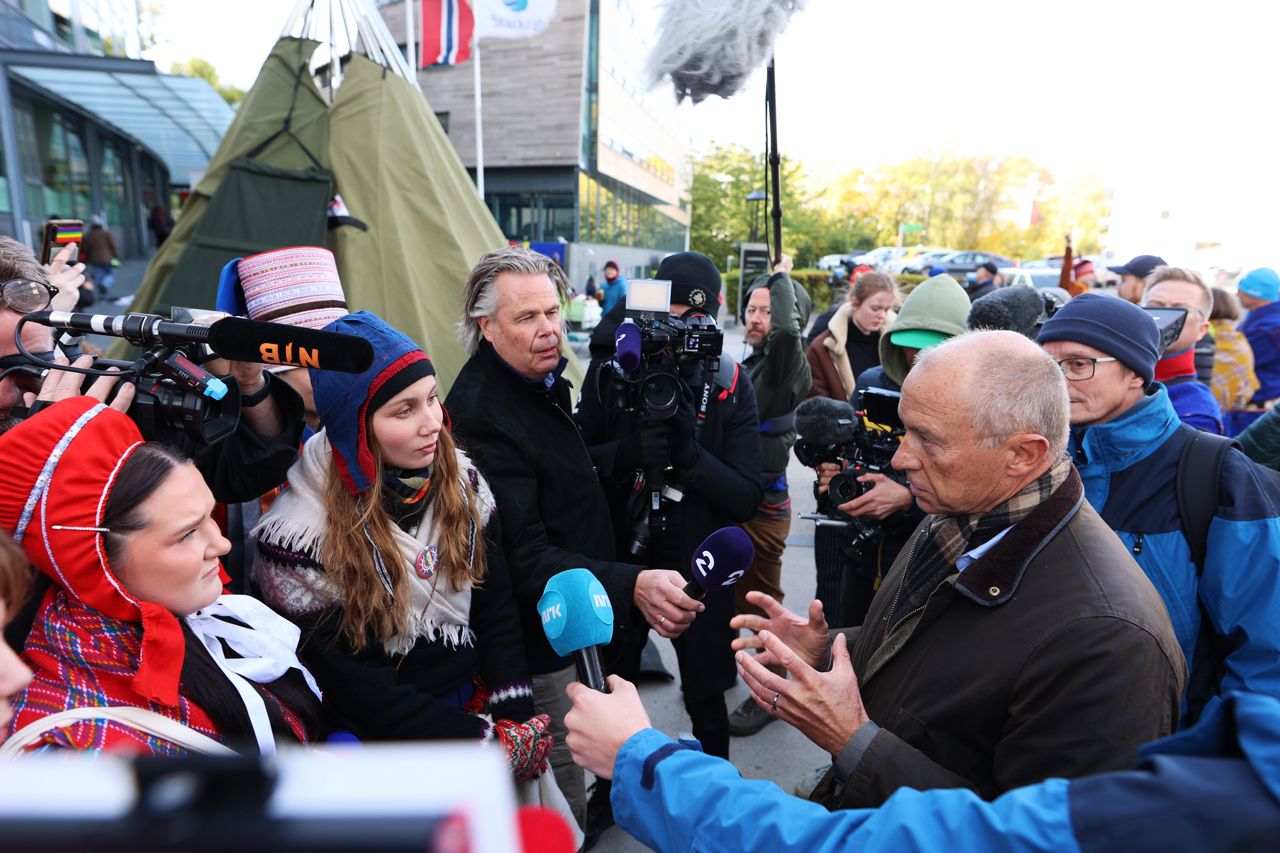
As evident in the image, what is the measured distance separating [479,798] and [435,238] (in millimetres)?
5160

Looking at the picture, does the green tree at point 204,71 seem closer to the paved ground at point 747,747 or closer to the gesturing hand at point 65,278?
the gesturing hand at point 65,278

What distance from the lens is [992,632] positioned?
4.58 ft

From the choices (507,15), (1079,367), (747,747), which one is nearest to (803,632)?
(1079,367)

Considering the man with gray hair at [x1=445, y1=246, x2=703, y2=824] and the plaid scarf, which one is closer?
the plaid scarf

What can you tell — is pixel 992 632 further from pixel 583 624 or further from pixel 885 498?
pixel 885 498

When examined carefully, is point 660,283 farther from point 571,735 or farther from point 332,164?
point 332,164

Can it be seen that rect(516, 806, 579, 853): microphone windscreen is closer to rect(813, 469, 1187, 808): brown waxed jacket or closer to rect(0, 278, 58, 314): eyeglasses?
rect(813, 469, 1187, 808): brown waxed jacket

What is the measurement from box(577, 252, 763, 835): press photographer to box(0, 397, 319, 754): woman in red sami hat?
4.68ft

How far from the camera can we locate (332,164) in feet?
16.2

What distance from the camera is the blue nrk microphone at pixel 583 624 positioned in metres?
1.53

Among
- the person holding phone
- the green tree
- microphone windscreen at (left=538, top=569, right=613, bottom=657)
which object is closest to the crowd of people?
microphone windscreen at (left=538, top=569, right=613, bottom=657)

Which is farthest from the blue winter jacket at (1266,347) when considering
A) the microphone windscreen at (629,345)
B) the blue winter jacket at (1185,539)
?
the microphone windscreen at (629,345)

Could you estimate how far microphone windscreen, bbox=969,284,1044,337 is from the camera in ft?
10.2

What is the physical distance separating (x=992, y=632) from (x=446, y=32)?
1088 centimetres
